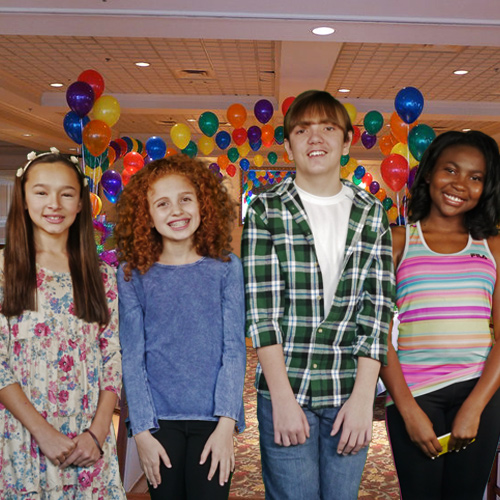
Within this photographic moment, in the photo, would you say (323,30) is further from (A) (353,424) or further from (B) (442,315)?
(A) (353,424)

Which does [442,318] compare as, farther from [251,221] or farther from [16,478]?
[16,478]

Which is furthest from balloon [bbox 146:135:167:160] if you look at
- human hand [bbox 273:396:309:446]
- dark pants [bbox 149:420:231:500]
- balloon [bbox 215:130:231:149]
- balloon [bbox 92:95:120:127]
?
human hand [bbox 273:396:309:446]

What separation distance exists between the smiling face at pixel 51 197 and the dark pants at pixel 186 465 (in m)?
0.59

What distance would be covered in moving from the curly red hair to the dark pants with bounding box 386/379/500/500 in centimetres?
67

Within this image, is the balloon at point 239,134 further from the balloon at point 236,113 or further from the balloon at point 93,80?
the balloon at point 93,80

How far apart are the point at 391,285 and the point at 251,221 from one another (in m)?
0.39

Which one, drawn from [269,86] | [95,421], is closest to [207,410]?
[95,421]

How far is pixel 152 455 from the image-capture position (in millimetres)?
1515

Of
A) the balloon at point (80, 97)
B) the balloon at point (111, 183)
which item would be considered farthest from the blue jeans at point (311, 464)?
the balloon at point (111, 183)

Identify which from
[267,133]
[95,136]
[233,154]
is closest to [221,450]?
[95,136]

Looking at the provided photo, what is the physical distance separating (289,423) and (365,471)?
2.48m

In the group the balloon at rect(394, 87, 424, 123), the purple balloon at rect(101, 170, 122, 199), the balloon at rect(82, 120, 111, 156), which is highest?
the balloon at rect(394, 87, 424, 123)

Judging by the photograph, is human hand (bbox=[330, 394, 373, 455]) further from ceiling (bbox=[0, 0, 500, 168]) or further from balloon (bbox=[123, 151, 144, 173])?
balloon (bbox=[123, 151, 144, 173])

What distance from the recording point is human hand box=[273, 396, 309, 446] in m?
1.46
